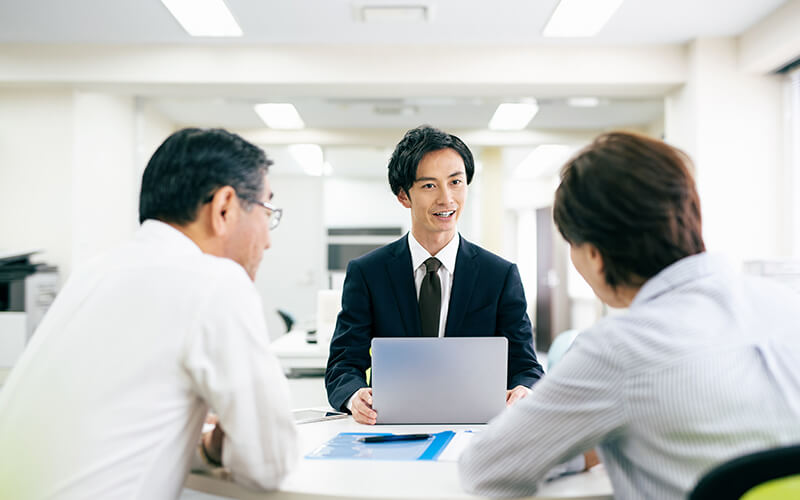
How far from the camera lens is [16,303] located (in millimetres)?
5141

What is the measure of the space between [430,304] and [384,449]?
730 mm

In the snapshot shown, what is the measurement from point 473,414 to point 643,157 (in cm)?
85

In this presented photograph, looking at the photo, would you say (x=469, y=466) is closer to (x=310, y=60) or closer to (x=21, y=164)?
(x=310, y=60)

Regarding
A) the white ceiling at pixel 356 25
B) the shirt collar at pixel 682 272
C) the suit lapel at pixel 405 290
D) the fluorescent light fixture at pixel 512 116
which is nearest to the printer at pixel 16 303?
the white ceiling at pixel 356 25

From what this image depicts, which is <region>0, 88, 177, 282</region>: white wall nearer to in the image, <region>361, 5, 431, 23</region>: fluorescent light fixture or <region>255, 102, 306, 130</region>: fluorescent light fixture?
<region>255, 102, 306, 130</region>: fluorescent light fixture

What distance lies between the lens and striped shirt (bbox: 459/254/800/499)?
0.96 meters

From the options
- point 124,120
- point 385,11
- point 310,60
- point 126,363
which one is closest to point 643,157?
point 126,363

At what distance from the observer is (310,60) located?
541cm

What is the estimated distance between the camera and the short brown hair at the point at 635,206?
1.11 metres

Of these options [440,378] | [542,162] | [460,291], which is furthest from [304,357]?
[542,162]

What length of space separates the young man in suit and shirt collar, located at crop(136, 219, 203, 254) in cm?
96

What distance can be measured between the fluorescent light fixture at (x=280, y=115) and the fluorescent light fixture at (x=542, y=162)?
113 inches

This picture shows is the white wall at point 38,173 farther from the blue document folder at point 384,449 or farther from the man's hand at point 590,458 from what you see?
the man's hand at point 590,458

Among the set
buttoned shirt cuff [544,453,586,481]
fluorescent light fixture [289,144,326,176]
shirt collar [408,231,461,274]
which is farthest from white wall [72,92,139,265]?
buttoned shirt cuff [544,453,586,481]
